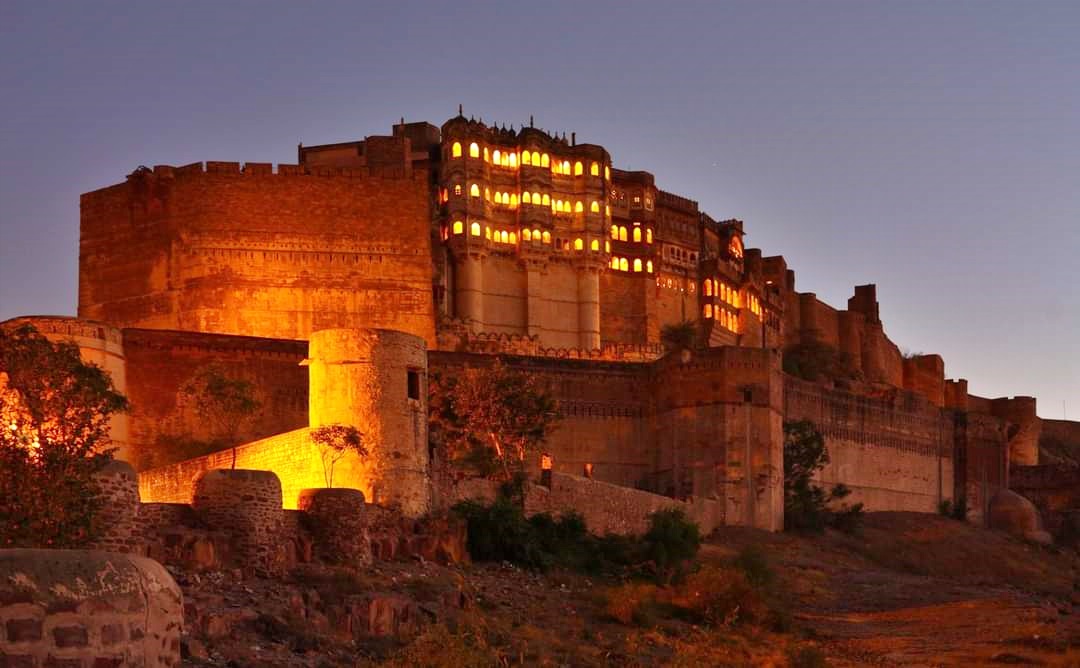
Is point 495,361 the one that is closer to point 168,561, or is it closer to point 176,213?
point 176,213

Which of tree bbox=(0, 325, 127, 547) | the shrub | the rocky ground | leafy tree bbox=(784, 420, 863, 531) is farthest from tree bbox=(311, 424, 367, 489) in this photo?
leafy tree bbox=(784, 420, 863, 531)

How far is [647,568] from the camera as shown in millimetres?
34969

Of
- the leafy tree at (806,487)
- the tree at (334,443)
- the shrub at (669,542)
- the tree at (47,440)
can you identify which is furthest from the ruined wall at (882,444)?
the tree at (47,440)

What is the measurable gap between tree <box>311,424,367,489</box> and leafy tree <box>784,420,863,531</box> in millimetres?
24116

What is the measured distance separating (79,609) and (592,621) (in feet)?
74.5

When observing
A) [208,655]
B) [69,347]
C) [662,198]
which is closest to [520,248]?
[662,198]

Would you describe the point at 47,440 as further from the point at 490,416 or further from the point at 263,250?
the point at 263,250

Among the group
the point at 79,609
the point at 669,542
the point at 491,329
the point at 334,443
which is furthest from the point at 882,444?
the point at 79,609

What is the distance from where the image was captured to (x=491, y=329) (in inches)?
2549

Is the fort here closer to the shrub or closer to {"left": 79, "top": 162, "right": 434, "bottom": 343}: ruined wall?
{"left": 79, "top": 162, "right": 434, "bottom": 343}: ruined wall

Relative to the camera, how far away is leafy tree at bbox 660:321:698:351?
69062 millimetres

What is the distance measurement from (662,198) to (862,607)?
136 feet

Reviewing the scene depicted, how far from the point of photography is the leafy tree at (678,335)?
69.1 m

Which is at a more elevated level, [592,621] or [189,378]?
[189,378]
